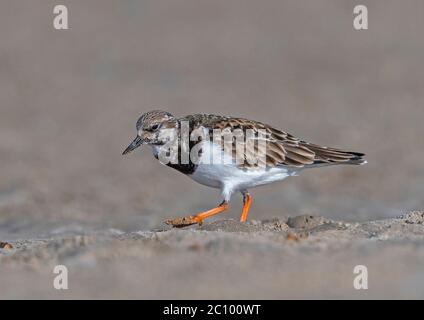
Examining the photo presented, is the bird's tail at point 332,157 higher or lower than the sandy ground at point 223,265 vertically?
higher

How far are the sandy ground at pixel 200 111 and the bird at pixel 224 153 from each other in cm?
51

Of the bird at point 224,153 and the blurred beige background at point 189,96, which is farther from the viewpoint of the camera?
the blurred beige background at point 189,96

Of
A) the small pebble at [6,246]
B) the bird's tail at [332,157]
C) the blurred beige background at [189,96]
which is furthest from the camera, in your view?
the blurred beige background at [189,96]

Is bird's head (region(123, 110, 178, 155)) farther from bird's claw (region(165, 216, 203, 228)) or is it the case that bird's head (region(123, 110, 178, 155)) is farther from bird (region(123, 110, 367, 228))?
bird's claw (region(165, 216, 203, 228))

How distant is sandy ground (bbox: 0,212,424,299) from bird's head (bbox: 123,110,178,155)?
123 centimetres

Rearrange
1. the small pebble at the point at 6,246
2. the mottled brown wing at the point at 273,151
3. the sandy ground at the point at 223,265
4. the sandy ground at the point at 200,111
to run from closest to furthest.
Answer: the sandy ground at the point at 223,265 → the sandy ground at the point at 200,111 → the small pebble at the point at 6,246 → the mottled brown wing at the point at 273,151

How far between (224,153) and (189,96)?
38.2ft

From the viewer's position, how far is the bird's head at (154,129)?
930 centimetres

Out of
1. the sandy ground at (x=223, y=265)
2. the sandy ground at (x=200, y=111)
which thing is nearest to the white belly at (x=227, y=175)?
the sandy ground at (x=200, y=111)

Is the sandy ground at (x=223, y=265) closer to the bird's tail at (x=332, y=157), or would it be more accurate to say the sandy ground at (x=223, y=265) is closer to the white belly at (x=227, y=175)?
the white belly at (x=227, y=175)

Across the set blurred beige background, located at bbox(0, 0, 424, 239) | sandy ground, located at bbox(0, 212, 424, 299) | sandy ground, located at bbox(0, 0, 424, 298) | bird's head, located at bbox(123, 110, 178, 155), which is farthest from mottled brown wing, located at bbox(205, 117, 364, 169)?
blurred beige background, located at bbox(0, 0, 424, 239)
